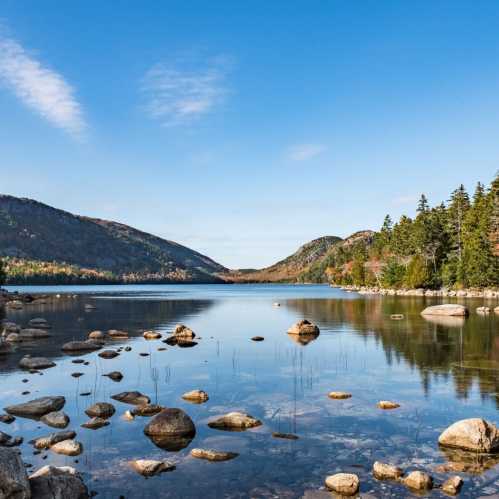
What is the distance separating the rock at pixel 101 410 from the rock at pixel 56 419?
1246 mm

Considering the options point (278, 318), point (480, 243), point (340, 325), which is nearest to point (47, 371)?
point (340, 325)

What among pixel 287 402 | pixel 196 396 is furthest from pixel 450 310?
pixel 196 396

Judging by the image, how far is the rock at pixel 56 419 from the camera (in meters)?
23.3

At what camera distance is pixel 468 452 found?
19469 millimetres

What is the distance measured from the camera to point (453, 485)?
52.6 ft

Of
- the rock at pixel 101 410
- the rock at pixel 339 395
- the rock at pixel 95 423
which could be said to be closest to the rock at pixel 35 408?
the rock at pixel 101 410

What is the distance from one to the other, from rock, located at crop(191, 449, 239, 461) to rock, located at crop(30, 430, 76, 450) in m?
5.90

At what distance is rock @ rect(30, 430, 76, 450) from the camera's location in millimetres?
19984

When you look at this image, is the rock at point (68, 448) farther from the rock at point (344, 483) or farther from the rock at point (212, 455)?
the rock at point (344, 483)

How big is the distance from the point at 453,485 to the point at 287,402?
1262cm

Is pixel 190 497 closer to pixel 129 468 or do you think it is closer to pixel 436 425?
pixel 129 468

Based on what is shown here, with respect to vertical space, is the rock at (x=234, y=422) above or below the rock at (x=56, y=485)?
below

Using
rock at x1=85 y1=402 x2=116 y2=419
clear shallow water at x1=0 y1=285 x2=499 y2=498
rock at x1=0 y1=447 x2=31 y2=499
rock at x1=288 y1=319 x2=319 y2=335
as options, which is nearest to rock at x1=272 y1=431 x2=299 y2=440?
clear shallow water at x1=0 y1=285 x2=499 y2=498

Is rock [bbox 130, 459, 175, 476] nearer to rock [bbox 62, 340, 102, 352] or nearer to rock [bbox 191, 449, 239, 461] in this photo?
rock [bbox 191, 449, 239, 461]
